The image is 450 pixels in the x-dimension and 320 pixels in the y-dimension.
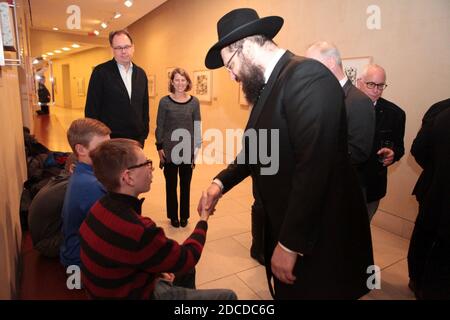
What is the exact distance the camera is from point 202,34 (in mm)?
7797

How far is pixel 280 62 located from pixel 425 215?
169 centimetres

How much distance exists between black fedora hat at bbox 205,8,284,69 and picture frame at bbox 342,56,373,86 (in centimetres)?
317

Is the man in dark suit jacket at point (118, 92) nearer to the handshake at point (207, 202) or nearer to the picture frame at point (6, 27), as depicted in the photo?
the picture frame at point (6, 27)

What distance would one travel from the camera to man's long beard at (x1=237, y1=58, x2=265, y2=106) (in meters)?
1.35

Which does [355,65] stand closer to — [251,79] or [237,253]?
[237,253]

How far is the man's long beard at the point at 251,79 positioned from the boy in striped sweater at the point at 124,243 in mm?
605

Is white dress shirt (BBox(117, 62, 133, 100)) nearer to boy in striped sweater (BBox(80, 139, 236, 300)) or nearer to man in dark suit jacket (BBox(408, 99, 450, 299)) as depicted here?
boy in striped sweater (BBox(80, 139, 236, 300))

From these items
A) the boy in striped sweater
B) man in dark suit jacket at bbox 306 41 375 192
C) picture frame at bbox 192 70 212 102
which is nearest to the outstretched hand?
the boy in striped sweater

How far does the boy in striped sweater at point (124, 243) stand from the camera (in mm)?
1229

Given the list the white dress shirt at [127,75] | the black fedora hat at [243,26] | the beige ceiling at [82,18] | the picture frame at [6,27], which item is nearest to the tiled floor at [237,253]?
the white dress shirt at [127,75]

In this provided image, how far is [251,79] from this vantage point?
1.36m

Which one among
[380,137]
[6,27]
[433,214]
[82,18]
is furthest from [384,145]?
[82,18]

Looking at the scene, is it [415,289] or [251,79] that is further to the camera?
[415,289]

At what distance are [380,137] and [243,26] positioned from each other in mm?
1891
